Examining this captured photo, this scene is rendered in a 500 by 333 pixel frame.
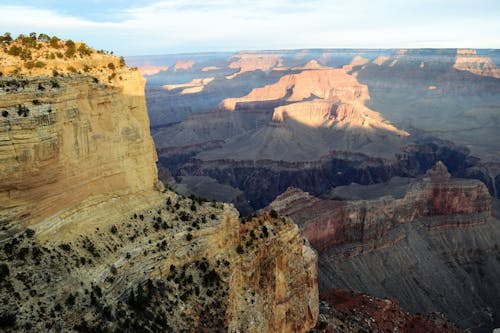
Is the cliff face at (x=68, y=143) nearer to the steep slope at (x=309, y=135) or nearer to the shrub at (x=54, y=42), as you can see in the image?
the shrub at (x=54, y=42)

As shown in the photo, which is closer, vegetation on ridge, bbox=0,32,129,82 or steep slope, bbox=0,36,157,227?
steep slope, bbox=0,36,157,227

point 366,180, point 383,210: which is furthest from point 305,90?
point 383,210

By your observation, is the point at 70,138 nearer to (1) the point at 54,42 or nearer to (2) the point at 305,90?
(1) the point at 54,42

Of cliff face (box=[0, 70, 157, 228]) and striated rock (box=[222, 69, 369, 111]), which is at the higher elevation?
cliff face (box=[0, 70, 157, 228])

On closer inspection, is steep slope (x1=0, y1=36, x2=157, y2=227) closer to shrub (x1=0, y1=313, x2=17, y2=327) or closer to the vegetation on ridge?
the vegetation on ridge

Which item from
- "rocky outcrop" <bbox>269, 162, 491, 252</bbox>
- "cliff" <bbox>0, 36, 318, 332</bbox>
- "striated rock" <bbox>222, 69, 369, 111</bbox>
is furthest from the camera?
"striated rock" <bbox>222, 69, 369, 111</bbox>

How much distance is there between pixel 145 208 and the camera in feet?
78.5

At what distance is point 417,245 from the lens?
6425 centimetres

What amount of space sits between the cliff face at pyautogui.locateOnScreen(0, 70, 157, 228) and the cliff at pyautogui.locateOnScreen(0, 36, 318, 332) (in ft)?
0.16

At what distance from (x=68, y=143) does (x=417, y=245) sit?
54831mm

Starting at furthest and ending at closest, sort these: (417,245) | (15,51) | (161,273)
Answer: (417,245) → (161,273) → (15,51)

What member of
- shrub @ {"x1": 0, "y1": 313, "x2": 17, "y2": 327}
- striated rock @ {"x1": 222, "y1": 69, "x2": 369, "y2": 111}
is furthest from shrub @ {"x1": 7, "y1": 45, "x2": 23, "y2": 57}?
striated rock @ {"x1": 222, "y1": 69, "x2": 369, "y2": 111}

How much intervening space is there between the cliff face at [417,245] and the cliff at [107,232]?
1157 inches

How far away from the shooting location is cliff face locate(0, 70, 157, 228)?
1811 centimetres
